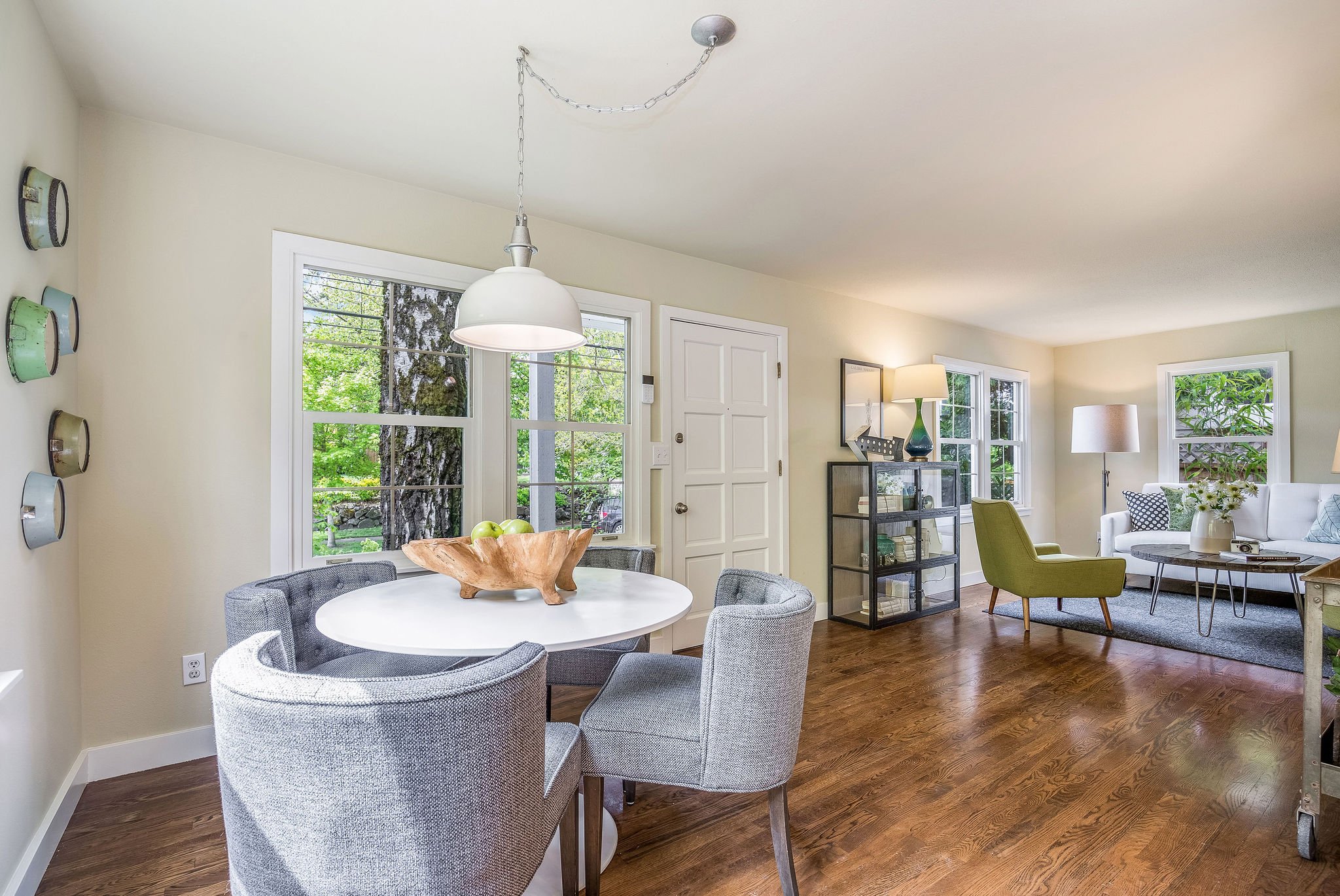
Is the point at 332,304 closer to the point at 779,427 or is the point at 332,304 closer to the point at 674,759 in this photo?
the point at 674,759

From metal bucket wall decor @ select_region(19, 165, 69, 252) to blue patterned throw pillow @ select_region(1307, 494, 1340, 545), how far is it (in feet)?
23.4

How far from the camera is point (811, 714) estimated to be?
2873 mm

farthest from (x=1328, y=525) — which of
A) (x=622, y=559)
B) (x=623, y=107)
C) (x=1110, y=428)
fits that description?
(x=623, y=107)

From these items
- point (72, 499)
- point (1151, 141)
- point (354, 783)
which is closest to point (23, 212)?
point (72, 499)

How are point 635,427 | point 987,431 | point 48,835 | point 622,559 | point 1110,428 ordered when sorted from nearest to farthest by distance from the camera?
point 48,835, point 622,559, point 635,427, point 1110,428, point 987,431

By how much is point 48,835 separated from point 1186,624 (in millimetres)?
5769

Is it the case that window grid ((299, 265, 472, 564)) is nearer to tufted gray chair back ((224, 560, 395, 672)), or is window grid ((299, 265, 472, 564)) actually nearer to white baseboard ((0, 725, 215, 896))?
tufted gray chair back ((224, 560, 395, 672))

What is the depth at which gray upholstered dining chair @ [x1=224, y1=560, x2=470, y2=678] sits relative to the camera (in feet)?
6.16

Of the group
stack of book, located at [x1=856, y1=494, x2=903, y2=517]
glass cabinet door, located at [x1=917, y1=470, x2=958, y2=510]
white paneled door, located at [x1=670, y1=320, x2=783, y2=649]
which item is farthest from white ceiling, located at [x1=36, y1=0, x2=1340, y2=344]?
glass cabinet door, located at [x1=917, y1=470, x2=958, y2=510]

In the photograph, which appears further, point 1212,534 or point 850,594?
→ point 850,594

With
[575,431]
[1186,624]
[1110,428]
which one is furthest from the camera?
[1110,428]

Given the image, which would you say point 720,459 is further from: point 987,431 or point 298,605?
point 987,431

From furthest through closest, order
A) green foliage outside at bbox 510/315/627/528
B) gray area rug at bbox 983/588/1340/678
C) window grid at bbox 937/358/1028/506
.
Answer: window grid at bbox 937/358/1028/506 → gray area rug at bbox 983/588/1340/678 → green foliage outside at bbox 510/315/627/528

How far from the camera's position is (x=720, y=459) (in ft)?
13.3
